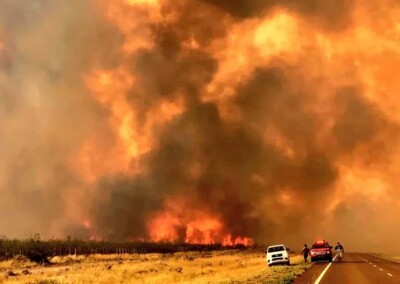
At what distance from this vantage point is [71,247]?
3757 inches

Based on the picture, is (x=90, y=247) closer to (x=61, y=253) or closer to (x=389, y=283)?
(x=61, y=253)

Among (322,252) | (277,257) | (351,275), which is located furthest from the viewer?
(322,252)

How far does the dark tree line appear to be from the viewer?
75.3m

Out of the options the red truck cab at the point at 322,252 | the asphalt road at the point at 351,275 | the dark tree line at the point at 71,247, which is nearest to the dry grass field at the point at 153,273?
the asphalt road at the point at 351,275

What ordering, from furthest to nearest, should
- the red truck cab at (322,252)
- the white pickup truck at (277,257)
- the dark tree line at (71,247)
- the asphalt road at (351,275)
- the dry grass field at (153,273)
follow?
the dark tree line at (71,247) → the red truck cab at (322,252) → the white pickup truck at (277,257) → the dry grass field at (153,273) → the asphalt road at (351,275)

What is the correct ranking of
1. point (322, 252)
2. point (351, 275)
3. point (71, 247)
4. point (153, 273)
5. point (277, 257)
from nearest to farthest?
point (351, 275), point (153, 273), point (277, 257), point (322, 252), point (71, 247)

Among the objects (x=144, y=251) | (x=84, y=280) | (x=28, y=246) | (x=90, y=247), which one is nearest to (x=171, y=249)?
(x=144, y=251)

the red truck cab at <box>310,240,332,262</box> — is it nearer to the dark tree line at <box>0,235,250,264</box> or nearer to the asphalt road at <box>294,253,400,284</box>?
the asphalt road at <box>294,253,400,284</box>

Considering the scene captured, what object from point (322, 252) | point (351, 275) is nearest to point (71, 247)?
point (322, 252)

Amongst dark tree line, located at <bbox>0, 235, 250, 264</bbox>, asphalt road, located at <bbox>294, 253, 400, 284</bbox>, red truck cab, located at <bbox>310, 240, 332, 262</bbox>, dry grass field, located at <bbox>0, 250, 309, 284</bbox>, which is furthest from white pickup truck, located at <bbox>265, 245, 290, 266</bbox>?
dark tree line, located at <bbox>0, 235, 250, 264</bbox>

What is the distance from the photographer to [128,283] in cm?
3269

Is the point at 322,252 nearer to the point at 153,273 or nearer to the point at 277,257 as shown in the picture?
the point at 277,257

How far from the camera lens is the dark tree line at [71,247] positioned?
75.3 metres

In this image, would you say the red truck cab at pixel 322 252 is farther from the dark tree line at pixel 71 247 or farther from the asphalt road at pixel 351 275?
the dark tree line at pixel 71 247
